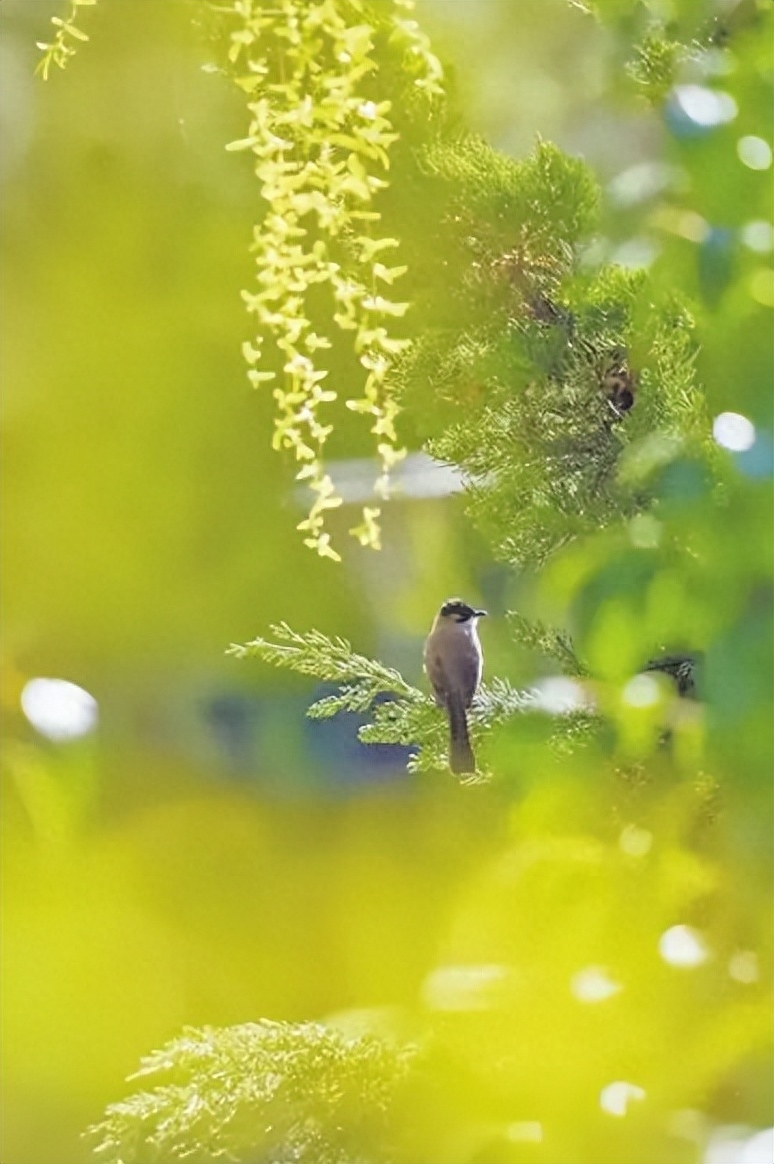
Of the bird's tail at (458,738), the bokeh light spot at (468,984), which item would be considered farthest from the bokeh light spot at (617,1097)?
the bird's tail at (458,738)

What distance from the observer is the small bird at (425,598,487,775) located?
3.42ft

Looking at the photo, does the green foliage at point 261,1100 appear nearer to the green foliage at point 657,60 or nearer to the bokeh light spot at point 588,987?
the bokeh light spot at point 588,987

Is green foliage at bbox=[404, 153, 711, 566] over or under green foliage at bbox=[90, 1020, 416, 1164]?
over

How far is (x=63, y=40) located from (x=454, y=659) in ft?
2.28

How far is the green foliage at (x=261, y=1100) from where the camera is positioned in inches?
41.3

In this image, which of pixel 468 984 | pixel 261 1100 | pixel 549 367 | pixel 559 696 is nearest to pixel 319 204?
pixel 549 367

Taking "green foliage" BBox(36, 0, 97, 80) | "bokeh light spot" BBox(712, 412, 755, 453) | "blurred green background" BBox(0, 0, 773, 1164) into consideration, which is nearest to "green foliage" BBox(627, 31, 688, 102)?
"blurred green background" BBox(0, 0, 773, 1164)

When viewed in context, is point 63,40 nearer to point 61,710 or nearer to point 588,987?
point 61,710

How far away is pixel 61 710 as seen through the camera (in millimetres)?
1050

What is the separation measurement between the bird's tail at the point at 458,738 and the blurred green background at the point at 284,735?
31mm

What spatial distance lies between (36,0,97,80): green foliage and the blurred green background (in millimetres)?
86

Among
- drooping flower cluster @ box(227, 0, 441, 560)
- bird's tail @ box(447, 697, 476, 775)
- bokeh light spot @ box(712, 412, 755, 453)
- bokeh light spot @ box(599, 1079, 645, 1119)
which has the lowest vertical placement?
bokeh light spot @ box(599, 1079, 645, 1119)

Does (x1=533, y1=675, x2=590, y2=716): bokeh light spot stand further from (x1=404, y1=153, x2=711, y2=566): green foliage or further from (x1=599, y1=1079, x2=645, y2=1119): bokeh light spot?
(x1=599, y1=1079, x2=645, y2=1119): bokeh light spot

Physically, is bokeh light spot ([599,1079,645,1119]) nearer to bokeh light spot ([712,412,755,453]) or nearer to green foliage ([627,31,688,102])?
bokeh light spot ([712,412,755,453])
